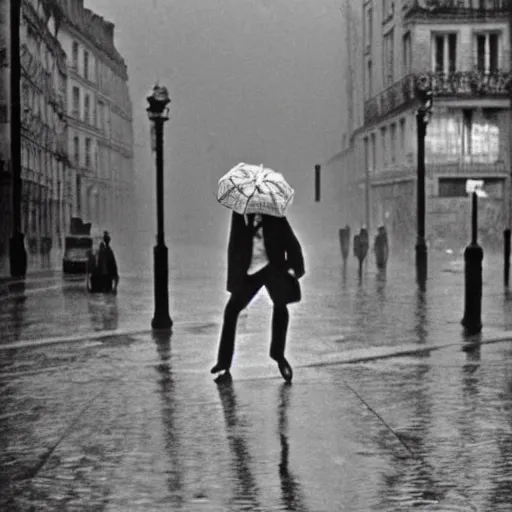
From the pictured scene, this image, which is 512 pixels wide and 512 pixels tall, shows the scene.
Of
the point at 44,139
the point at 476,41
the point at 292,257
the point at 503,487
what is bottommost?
the point at 503,487

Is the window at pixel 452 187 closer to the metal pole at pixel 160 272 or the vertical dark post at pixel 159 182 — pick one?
the vertical dark post at pixel 159 182

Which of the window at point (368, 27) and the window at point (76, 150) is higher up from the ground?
the window at point (368, 27)

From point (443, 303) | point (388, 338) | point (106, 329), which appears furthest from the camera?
point (443, 303)

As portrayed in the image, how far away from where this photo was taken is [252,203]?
9.22m

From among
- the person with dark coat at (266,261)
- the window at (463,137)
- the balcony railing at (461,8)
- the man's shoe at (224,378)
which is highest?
the balcony railing at (461,8)

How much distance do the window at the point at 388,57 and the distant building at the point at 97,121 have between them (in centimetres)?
1992

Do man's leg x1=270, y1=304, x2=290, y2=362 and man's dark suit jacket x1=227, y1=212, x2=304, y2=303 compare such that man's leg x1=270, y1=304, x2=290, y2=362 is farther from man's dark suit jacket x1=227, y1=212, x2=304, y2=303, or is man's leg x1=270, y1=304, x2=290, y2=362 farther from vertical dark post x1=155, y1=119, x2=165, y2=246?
vertical dark post x1=155, y1=119, x2=165, y2=246

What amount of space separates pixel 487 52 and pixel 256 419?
44.3 m

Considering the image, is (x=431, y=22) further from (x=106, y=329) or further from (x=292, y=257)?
(x=292, y=257)

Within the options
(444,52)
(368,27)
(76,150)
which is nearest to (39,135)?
(76,150)

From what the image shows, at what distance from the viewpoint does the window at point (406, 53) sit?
49.9 meters

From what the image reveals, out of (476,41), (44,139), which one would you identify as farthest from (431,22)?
(44,139)

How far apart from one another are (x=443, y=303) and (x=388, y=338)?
18.0 feet

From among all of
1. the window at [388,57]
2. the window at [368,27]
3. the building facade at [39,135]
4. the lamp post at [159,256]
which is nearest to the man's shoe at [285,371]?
the lamp post at [159,256]
